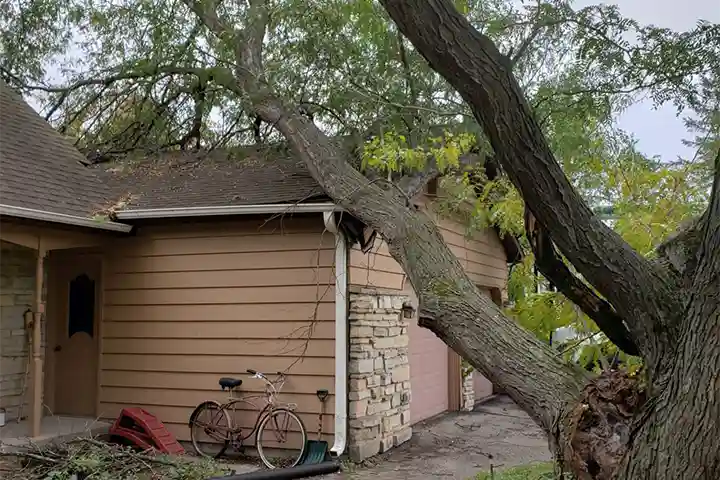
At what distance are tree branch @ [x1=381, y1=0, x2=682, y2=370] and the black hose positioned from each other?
3760 mm

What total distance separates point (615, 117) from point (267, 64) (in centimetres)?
443

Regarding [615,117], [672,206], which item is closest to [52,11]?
[615,117]

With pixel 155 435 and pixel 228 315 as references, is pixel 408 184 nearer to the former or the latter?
pixel 228 315

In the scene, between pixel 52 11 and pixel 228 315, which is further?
pixel 52 11

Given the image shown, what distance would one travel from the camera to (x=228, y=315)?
26.1 ft

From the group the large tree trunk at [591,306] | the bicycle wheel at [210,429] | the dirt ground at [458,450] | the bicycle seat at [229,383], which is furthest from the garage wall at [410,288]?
the large tree trunk at [591,306]

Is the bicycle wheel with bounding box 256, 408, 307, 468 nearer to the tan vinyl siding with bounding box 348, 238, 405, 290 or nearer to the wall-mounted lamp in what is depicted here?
the tan vinyl siding with bounding box 348, 238, 405, 290

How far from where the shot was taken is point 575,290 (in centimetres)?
356

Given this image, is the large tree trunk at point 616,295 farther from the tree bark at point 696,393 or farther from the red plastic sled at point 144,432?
the red plastic sled at point 144,432

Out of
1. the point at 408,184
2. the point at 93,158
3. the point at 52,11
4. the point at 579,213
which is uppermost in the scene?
the point at 52,11

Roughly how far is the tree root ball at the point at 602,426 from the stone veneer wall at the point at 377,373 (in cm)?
456

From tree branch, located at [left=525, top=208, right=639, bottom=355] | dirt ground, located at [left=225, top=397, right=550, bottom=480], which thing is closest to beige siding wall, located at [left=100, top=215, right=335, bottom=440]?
dirt ground, located at [left=225, top=397, right=550, bottom=480]

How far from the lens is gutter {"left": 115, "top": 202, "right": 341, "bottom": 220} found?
23.9ft

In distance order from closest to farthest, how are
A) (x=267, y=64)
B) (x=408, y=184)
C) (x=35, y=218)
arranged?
(x=35, y=218)
(x=408, y=184)
(x=267, y=64)
